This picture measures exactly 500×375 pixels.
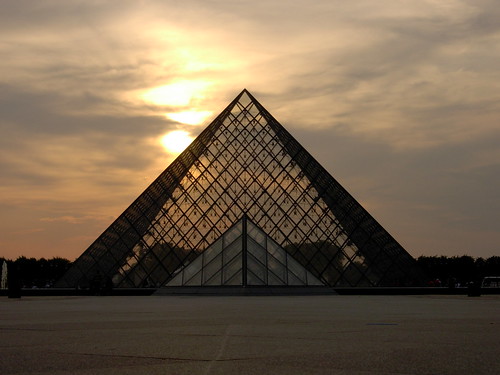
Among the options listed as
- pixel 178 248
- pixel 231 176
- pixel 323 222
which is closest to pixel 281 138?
pixel 231 176

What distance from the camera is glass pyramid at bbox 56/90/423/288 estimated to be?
43.8 meters

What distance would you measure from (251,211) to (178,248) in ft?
17.4

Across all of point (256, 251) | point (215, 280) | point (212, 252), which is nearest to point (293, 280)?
point (256, 251)

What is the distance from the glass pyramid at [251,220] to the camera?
144 ft

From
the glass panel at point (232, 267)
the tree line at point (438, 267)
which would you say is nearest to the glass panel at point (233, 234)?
the glass panel at point (232, 267)

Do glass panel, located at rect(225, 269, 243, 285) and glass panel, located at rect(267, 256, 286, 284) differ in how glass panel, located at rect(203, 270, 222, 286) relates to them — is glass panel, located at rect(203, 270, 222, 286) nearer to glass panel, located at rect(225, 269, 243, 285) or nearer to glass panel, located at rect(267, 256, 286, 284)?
glass panel, located at rect(225, 269, 243, 285)

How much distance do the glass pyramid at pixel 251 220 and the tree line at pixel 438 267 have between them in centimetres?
7305

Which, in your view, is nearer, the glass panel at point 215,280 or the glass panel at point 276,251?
the glass panel at point 215,280

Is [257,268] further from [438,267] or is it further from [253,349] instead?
[438,267]

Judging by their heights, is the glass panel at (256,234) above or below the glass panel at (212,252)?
above

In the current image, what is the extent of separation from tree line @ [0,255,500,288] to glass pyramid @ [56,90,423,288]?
73.0 metres

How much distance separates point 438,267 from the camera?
127 metres

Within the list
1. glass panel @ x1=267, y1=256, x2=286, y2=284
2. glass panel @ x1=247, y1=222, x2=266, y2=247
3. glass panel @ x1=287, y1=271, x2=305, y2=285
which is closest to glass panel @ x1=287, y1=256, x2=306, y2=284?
glass panel @ x1=287, y1=271, x2=305, y2=285

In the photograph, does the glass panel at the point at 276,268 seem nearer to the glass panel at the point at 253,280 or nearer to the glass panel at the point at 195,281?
the glass panel at the point at 253,280
